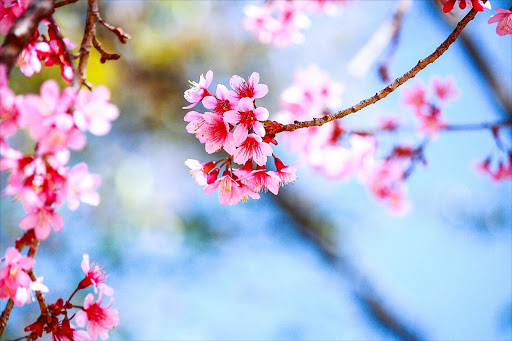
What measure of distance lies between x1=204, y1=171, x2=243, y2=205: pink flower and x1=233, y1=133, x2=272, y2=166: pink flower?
6 centimetres

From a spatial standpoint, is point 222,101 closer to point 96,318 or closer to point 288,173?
point 288,173

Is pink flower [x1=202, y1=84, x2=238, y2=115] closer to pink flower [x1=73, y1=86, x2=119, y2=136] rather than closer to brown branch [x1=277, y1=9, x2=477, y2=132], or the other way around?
brown branch [x1=277, y1=9, x2=477, y2=132]

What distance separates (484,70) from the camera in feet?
9.48

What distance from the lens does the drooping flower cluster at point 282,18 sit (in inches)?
106

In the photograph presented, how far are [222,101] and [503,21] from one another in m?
0.67

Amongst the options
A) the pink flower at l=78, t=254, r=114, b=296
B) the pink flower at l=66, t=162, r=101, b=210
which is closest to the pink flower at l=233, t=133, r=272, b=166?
the pink flower at l=66, t=162, r=101, b=210

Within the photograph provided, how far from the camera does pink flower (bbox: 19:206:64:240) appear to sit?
861 mm

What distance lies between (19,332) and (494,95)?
359cm

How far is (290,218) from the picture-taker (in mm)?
4676

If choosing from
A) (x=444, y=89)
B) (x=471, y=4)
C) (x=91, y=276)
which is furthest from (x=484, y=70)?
(x=91, y=276)

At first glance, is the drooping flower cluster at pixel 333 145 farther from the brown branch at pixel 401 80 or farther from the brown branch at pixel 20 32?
the brown branch at pixel 20 32

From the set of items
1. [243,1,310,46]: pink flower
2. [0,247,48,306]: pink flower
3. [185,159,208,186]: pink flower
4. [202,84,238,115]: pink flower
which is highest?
[243,1,310,46]: pink flower

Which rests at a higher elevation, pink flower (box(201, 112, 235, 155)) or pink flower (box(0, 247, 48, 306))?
pink flower (box(201, 112, 235, 155))

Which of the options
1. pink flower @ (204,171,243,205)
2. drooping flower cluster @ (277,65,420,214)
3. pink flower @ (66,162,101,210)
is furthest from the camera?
drooping flower cluster @ (277,65,420,214)
